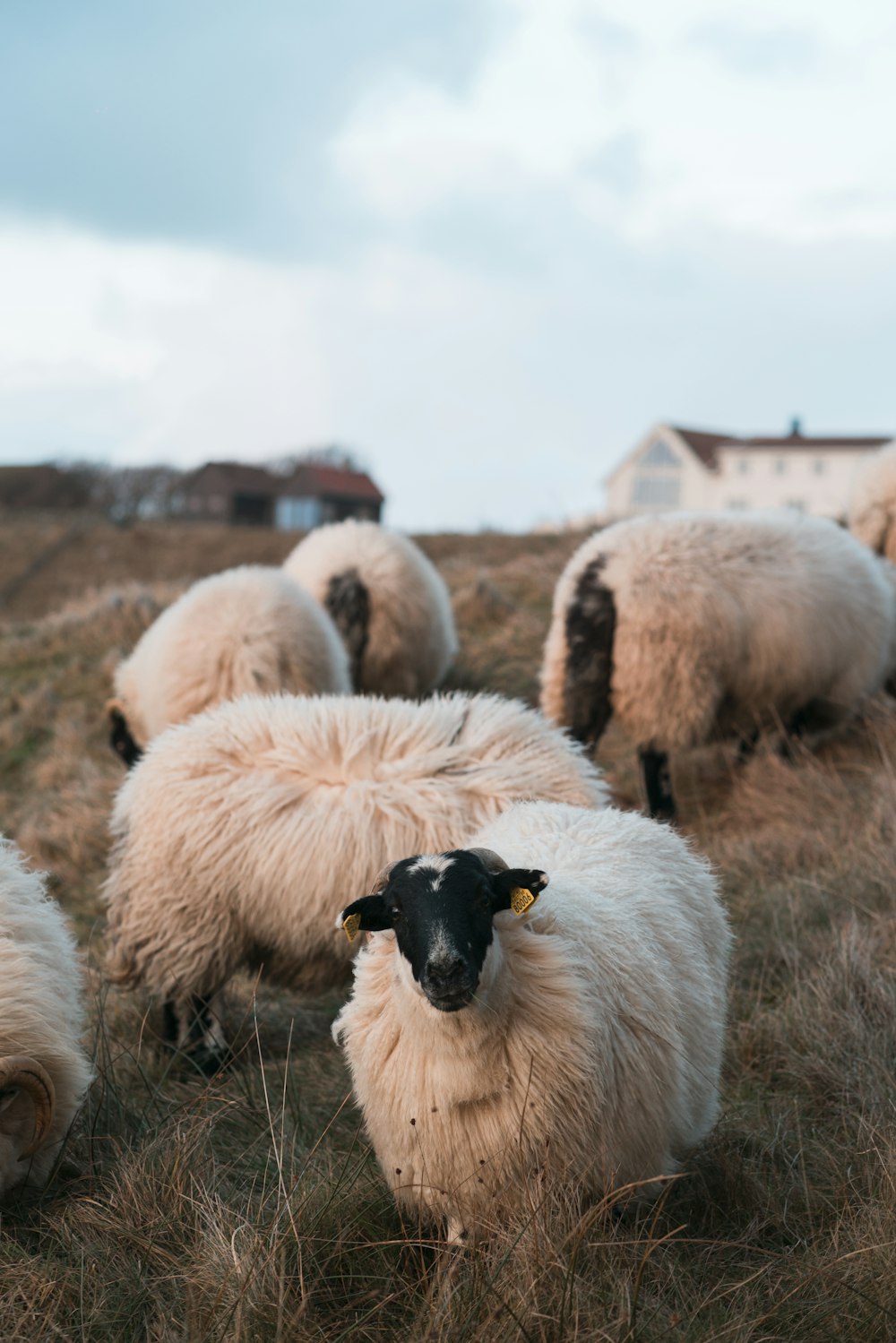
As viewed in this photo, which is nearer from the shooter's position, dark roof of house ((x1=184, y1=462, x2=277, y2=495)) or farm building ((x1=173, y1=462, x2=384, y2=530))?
farm building ((x1=173, y1=462, x2=384, y2=530))

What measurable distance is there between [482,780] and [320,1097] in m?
1.45

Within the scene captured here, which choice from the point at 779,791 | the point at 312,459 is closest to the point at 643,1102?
the point at 779,791

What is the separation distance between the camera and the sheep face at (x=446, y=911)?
10.7ft

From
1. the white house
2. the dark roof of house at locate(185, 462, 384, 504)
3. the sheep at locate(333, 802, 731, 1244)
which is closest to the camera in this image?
the sheep at locate(333, 802, 731, 1244)

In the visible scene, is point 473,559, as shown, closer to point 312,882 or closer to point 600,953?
point 312,882

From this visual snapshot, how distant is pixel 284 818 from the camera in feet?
17.4

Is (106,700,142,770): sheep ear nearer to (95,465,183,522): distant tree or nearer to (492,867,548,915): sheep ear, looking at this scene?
(492,867,548,915): sheep ear

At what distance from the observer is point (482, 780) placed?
17.6 feet

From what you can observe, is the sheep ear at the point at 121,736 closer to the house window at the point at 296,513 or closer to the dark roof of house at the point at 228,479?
the house window at the point at 296,513

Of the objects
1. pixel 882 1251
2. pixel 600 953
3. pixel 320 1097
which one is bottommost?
pixel 320 1097

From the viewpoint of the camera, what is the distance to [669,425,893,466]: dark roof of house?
55.8 m

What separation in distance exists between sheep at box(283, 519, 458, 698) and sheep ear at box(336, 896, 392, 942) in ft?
23.3

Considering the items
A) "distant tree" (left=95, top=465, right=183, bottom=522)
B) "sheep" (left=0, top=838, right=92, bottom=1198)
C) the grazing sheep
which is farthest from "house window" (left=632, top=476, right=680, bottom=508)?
"sheep" (left=0, top=838, right=92, bottom=1198)

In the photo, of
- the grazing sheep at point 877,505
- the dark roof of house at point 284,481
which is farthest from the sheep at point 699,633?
the dark roof of house at point 284,481
